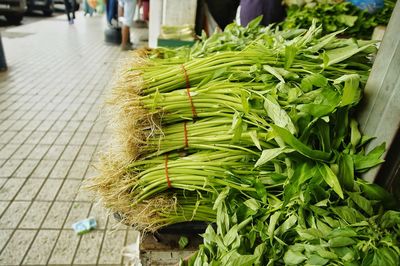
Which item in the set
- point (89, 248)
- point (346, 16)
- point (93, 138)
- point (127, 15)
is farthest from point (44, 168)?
point (127, 15)

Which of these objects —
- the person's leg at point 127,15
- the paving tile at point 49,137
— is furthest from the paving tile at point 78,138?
the person's leg at point 127,15

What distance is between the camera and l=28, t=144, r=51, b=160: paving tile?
12.0ft

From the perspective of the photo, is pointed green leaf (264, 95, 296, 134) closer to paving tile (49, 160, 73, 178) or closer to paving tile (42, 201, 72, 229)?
paving tile (42, 201, 72, 229)

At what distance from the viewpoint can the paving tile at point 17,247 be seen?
7.75 ft

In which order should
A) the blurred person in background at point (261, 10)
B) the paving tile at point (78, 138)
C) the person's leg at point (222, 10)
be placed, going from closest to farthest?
1. the blurred person in background at point (261, 10)
2. the paving tile at point (78, 138)
3. the person's leg at point (222, 10)

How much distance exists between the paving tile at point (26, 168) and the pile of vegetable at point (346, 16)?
11.6ft

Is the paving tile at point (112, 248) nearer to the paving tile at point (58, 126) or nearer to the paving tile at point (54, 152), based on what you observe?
the paving tile at point (54, 152)

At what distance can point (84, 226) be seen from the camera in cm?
275

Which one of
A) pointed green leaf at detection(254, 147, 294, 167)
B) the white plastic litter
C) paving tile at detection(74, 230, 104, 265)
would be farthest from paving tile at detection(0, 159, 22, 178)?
pointed green leaf at detection(254, 147, 294, 167)

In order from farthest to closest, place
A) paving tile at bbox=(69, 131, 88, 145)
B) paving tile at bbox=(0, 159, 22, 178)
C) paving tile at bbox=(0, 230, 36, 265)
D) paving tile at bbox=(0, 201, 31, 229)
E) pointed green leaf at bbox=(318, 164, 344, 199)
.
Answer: paving tile at bbox=(69, 131, 88, 145) → paving tile at bbox=(0, 159, 22, 178) → paving tile at bbox=(0, 201, 31, 229) → paving tile at bbox=(0, 230, 36, 265) → pointed green leaf at bbox=(318, 164, 344, 199)

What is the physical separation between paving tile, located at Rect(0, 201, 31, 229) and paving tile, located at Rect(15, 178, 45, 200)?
80mm

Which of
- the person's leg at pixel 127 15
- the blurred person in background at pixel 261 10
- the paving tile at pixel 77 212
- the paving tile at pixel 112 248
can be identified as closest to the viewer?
the paving tile at pixel 112 248

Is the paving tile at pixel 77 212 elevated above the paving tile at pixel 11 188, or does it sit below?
below

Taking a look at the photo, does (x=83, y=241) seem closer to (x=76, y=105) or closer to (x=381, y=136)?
(x=381, y=136)
